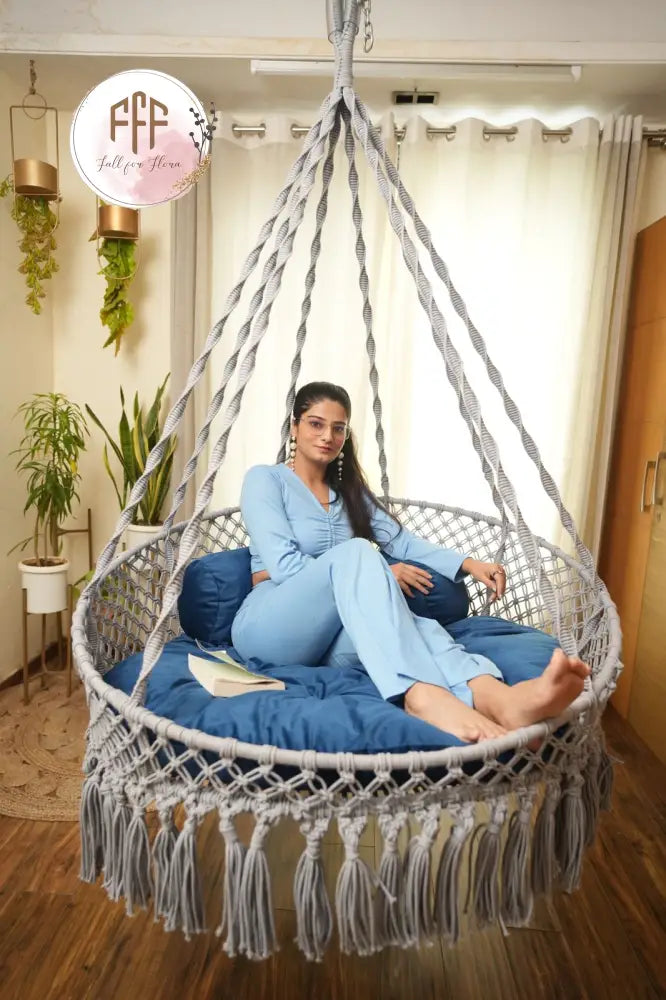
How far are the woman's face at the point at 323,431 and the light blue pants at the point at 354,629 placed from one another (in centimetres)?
43

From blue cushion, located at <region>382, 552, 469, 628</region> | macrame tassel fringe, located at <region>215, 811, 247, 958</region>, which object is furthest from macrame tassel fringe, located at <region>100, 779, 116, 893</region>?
blue cushion, located at <region>382, 552, 469, 628</region>

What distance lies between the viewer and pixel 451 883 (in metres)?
1.11

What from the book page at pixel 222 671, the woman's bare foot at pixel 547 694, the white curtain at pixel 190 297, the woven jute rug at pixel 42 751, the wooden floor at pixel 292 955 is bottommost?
the woven jute rug at pixel 42 751

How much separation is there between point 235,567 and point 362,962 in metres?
1.00

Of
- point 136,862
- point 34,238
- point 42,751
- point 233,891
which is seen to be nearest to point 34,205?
point 34,238

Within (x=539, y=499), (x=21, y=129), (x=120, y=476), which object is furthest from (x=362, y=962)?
(x=21, y=129)

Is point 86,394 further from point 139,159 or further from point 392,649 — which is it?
point 392,649

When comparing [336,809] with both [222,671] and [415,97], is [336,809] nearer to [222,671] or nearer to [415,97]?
[222,671]

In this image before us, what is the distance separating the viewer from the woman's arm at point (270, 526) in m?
1.81

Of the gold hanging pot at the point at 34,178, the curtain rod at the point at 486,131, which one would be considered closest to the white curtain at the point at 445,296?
the curtain rod at the point at 486,131

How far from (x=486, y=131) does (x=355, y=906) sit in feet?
8.80

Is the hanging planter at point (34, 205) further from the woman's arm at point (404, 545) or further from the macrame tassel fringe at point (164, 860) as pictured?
the macrame tassel fringe at point (164, 860)

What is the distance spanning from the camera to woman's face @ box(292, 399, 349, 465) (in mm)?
1989

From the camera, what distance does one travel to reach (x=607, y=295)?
277 centimetres
